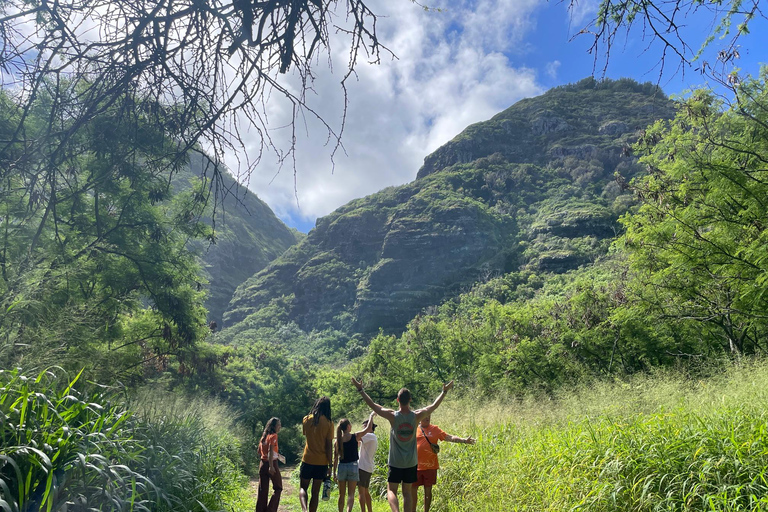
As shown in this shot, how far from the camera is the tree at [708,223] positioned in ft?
29.3

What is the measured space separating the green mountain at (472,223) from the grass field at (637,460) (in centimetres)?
7250

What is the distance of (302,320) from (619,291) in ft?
325

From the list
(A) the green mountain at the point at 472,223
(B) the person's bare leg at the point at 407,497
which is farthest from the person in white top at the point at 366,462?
(A) the green mountain at the point at 472,223

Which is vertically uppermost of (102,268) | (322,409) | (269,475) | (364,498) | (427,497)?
(102,268)

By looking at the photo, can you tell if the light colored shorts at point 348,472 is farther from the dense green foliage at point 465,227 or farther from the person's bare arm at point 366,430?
the dense green foliage at point 465,227

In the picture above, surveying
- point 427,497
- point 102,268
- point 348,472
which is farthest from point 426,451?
point 102,268

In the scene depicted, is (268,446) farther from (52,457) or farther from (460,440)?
(52,457)

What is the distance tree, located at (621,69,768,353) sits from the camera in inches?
351

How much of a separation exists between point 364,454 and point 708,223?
33.0 feet

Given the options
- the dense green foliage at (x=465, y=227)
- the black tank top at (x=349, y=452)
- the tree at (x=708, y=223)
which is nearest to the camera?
the black tank top at (x=349, y=452)

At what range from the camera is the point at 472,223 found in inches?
4301

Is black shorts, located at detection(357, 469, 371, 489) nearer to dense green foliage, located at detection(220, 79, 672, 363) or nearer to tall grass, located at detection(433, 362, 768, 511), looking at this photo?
tall grass, located at detection(433, 362, 768, 511)

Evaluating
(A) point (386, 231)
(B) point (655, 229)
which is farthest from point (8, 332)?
(A) point (386, 231)

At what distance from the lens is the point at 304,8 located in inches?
75.2
